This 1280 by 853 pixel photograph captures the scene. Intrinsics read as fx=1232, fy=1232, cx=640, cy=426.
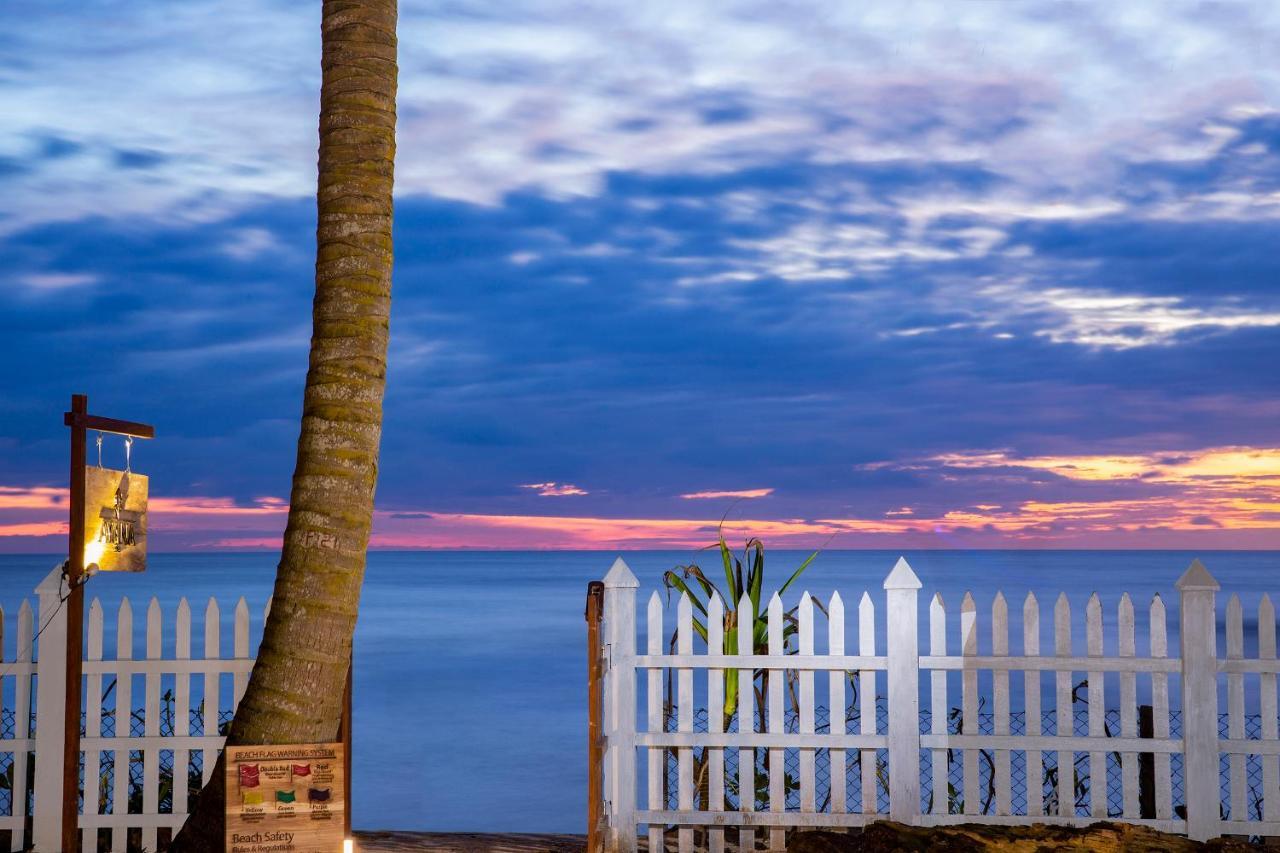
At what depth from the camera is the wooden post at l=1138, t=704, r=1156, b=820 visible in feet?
24.3

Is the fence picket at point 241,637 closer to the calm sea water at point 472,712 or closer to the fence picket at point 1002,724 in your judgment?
the calm sea water at point 472,712

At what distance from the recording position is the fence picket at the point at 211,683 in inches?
284

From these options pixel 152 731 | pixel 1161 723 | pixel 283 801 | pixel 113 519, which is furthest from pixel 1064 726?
pixel 113 519

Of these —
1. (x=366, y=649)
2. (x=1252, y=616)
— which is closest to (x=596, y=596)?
(x=366, y=649)

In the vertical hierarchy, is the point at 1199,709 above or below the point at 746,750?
above

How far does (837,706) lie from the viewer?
23.9ft

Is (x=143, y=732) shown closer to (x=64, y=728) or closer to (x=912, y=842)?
(x=64, y=728)

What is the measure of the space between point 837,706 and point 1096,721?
155 cm

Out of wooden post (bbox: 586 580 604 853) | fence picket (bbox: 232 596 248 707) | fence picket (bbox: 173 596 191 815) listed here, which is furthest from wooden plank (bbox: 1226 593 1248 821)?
fence picket (bbox: 173 596 191 815)

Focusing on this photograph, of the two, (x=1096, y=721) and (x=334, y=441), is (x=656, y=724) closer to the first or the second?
(x=1096, y=721)

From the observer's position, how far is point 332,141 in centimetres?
580

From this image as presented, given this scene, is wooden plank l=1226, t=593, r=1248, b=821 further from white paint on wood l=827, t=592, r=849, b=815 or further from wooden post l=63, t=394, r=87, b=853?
wooden post l=63, t=394, r=87, b=853

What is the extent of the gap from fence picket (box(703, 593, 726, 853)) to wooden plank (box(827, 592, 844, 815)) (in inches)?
25.5

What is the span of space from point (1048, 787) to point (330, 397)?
6.79 meters
